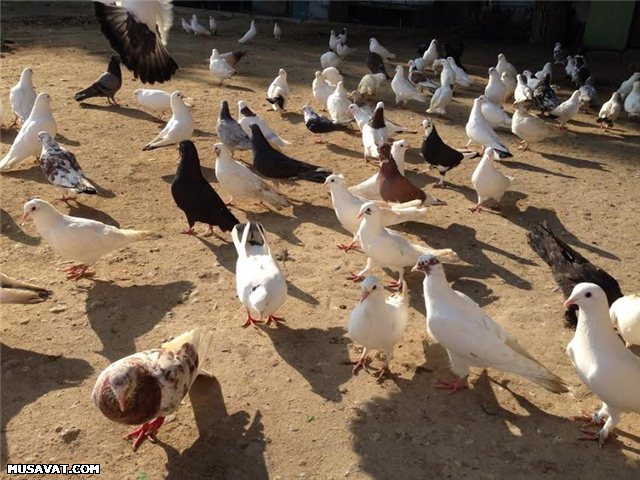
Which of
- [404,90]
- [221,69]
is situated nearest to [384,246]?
[404,90]

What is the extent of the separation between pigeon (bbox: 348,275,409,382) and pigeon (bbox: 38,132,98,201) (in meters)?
3.53

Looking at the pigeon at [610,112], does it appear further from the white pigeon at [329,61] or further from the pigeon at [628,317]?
the pigeon at [628,317]

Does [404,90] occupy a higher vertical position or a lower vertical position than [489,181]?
higher

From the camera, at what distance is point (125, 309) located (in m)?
4.90

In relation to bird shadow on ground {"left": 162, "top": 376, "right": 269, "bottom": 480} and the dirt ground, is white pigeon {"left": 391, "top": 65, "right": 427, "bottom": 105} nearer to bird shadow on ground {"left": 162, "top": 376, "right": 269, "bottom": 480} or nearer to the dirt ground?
the dirt ground

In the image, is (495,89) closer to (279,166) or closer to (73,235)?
(279,166)

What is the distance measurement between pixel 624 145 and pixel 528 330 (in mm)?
6203

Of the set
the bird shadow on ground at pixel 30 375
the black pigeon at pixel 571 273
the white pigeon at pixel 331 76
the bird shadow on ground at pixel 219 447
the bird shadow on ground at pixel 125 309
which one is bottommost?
the bird shadow on ground at pixel 219 447

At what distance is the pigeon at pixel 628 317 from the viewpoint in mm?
4379

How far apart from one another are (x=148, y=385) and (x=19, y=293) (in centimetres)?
166

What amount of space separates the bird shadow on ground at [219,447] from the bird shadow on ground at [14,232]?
2849mm

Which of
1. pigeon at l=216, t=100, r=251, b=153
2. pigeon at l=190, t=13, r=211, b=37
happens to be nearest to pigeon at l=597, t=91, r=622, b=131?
pigeon at l=216, t=100, r=251, b=153

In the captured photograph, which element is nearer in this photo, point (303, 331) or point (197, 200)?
point (303, 331)

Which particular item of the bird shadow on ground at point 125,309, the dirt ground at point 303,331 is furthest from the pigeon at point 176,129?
the bird shadow on ground at point 125,309
